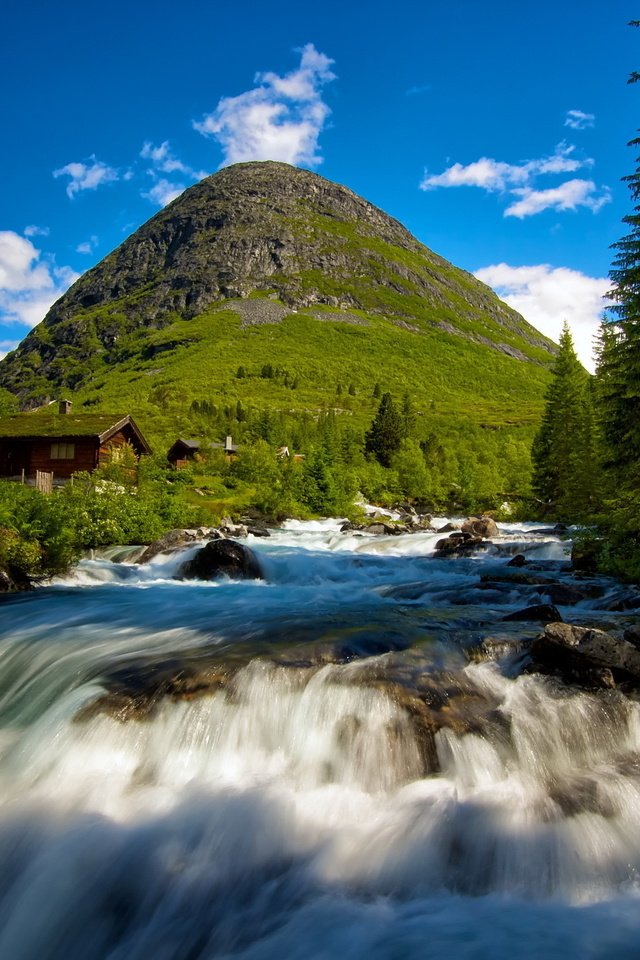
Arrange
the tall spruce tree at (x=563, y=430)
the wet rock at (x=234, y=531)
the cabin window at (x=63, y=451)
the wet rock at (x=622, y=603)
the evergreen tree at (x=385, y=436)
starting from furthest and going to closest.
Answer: the evergreen tree at (x=385, y=436) < the cabin window at (x=63, y=451) < the tall spruce tree at (x=563, y=430) < the wet rock at (x=234, y=531) < the wet rock at (x=622, y=603)

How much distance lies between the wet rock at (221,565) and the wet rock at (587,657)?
41.1 feet

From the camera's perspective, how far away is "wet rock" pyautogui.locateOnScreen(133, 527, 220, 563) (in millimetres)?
21562

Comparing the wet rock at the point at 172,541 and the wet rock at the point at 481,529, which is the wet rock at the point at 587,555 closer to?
the wet rock at the point at 481,529

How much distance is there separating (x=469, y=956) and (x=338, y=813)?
1933mm

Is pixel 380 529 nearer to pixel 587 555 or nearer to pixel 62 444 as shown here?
pixel 587 555

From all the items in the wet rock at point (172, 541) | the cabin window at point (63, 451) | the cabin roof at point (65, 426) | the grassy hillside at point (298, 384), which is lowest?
the wet rock at point (172, 541)

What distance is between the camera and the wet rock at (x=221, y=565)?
63.2ft

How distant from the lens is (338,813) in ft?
20.3

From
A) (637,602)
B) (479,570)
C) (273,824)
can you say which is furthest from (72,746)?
(479,570)

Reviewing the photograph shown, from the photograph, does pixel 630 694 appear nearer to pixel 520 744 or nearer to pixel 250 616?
pixel 520 744

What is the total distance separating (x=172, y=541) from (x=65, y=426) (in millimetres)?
24437

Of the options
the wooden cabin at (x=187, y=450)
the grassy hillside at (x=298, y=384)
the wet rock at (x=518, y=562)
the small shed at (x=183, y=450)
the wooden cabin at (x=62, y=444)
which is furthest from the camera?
the grassy hillside at (x=298, y=384)

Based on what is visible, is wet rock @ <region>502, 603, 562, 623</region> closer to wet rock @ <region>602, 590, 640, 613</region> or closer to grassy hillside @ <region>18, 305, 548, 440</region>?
wet rock @ <region>602, 590, 640, 613</region>

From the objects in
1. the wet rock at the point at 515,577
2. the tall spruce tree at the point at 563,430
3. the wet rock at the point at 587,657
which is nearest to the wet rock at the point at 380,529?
the tall spruce tree at the point at 563,430
